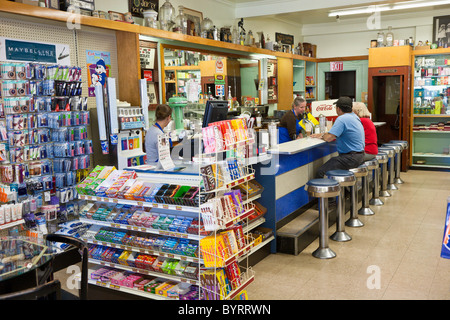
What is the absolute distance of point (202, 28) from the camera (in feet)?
24.4

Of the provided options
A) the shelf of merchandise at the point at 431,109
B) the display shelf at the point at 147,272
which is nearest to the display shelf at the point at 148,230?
the display shelf at the point at 147,272

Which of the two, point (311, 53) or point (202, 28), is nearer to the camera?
point (202, 28)

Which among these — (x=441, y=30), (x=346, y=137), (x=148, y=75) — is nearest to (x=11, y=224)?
(x=148, y=75)

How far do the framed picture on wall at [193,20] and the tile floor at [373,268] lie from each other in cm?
383

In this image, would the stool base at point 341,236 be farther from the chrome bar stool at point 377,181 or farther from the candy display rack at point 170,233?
the candy display rack at point 170,233

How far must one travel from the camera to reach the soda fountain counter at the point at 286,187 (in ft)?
15.5

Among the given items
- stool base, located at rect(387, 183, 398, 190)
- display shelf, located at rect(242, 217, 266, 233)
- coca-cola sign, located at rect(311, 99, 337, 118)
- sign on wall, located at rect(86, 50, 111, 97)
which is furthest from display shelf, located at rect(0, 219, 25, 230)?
stool base, located at rect(387, 183, 398, 190)

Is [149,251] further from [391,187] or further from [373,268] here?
[391,187]

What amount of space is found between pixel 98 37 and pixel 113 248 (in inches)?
124

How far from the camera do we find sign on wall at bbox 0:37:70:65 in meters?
4.47

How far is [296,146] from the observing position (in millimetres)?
5293

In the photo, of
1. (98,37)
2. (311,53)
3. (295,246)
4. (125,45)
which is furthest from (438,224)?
(311,53)
